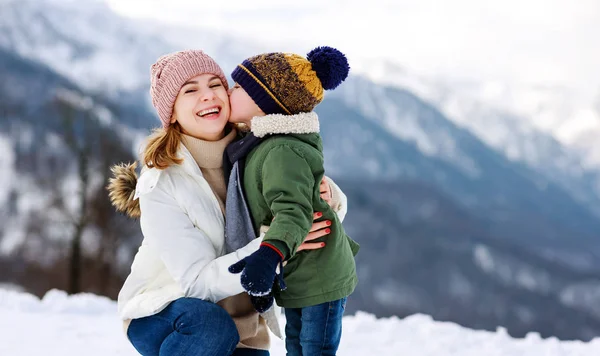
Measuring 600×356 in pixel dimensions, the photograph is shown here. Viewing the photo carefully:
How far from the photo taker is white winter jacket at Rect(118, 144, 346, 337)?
2119 mm

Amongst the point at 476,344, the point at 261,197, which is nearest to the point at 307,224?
the point at 261,197

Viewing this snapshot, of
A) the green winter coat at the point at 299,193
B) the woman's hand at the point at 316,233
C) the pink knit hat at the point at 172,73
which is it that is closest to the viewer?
the green winter coat at the point at 299,193

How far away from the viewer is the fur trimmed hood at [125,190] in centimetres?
241

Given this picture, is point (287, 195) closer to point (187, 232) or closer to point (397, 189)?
point (187, 232)

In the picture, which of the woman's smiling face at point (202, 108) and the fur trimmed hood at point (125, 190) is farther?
the fur trimmed hood at point (125, 190)

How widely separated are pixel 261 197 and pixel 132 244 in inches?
477

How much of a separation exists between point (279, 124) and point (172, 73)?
490mm

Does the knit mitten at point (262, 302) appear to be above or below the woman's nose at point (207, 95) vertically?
below

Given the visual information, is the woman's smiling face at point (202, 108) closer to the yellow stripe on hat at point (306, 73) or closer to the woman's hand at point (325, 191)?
the yellow stripe on hat at point (306, 73)

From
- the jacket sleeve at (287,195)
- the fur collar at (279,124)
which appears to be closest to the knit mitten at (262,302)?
the jacket sleeve at (287,195)

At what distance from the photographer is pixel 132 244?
44.5 ft

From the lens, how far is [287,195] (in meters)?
1.92

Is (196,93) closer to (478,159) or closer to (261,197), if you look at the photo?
(261,197)

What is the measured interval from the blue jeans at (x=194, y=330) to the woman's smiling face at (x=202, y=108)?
0.61 metres
